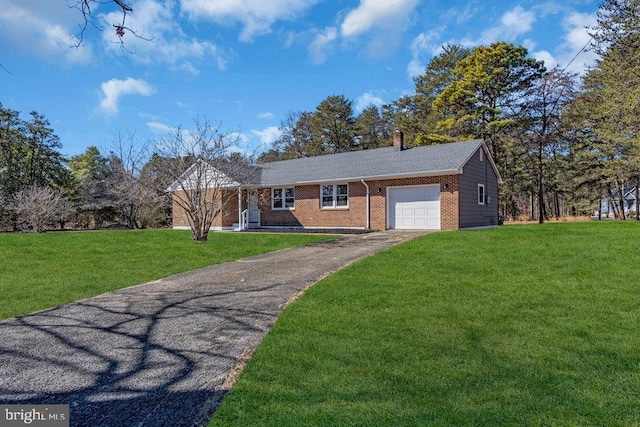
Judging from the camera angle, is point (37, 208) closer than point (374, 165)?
No

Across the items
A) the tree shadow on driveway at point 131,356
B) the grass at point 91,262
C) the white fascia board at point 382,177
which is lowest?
the tree shadow on driveway at point 131,356

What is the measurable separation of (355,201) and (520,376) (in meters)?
15.8

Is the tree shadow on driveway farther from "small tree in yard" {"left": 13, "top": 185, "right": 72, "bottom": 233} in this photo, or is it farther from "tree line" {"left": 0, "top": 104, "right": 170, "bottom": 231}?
"tree line" {"left": 0, "top": 104, "right": 170, "bottom": 231}

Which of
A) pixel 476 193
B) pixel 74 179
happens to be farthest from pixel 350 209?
pixel 74 179

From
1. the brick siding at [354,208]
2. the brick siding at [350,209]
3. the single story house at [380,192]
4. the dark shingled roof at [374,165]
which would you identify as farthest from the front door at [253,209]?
the dark shingled roof at [374,165]

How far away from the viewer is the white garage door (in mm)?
16797

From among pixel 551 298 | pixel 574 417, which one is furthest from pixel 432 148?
pixel 574 417

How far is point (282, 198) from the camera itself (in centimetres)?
2162

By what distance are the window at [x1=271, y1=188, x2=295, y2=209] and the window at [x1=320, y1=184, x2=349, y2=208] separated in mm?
2015

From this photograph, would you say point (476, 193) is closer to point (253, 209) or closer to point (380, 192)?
point (380, 192)

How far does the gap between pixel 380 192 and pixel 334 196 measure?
2657 millimetres

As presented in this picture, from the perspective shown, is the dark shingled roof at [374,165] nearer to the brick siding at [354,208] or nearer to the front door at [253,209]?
the brick siding at [354,208]

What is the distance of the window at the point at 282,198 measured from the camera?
21.3m

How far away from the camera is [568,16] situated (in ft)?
38.4
